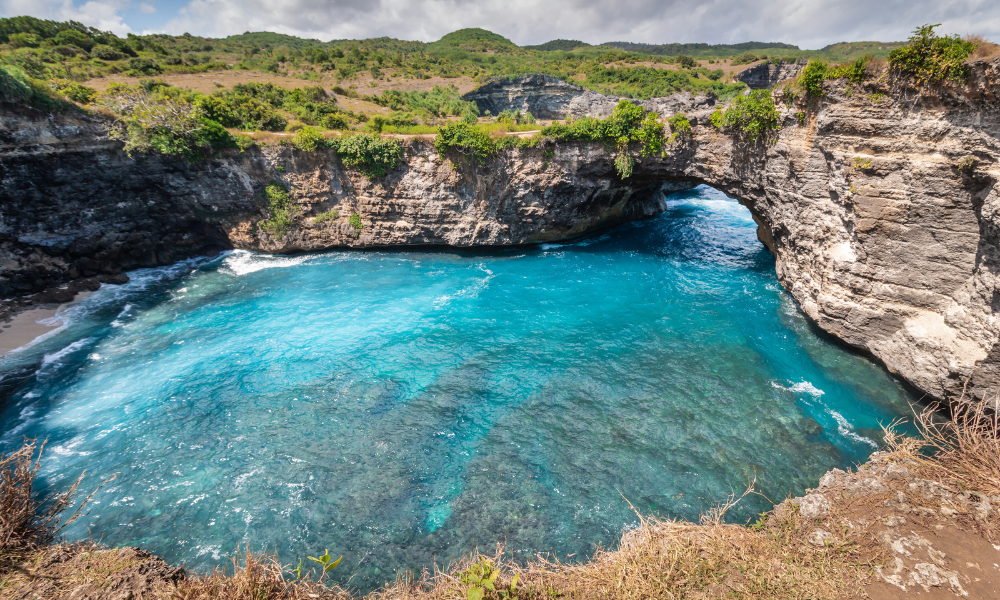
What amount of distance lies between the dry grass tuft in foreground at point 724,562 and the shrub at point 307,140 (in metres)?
26.4

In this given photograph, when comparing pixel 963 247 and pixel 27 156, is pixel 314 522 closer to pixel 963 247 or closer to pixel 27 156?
pixel 963 247

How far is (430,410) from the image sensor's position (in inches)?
632

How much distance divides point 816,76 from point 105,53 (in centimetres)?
7927

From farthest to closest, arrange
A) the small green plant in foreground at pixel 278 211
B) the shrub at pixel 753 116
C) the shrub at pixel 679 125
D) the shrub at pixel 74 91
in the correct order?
the small green plant in foreground at pixel 278 211, the shrub at pixel 679 125, the shrub at pixel 74 91, the shrub at pixel 753 116

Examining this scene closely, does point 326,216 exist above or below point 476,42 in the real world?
below

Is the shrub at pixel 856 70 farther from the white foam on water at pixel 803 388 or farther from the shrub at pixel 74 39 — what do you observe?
the shrub at pixel 74 39

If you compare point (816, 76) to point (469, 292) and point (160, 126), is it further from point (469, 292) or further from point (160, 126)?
point (160, 126)

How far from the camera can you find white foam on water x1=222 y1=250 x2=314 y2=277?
29922 mm

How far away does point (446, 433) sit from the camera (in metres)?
15.0

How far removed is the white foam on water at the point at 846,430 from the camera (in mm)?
13826

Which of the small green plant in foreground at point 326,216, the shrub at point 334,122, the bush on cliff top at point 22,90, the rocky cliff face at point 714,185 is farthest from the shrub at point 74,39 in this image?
the small green plant in foreground at point 326,216

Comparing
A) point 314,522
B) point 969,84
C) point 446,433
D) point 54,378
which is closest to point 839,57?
point 969,84

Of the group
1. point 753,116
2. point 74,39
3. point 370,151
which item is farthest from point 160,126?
point 74,39

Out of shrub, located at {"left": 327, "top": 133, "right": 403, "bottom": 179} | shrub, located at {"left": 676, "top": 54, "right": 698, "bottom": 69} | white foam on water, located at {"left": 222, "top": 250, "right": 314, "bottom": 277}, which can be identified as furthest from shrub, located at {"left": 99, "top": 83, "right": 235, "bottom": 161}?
shrub, located at {"left": 676, "top": 54, "right": 698, "bottom": 69}
